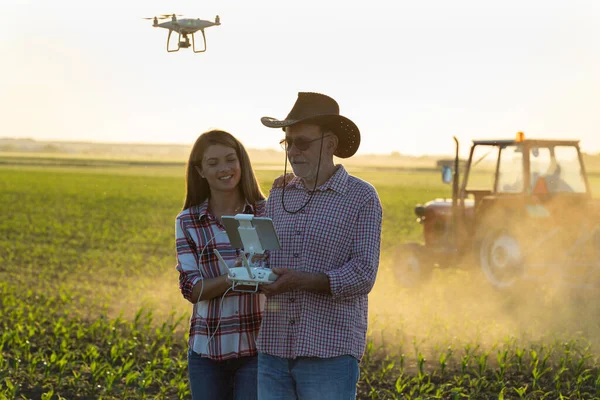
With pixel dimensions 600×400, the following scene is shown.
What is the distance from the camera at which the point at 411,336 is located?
7977mm

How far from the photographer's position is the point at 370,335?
803 cm

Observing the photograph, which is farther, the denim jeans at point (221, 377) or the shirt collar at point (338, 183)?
the denim jeans at point (221, 377)

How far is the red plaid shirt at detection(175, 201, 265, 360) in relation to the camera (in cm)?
334

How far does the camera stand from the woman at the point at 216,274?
131 inches

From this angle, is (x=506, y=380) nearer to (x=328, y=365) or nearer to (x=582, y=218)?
(x=582, y=218)

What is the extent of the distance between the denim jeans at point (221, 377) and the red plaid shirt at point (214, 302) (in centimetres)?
5

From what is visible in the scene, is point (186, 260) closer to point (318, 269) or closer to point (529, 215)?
point (318, 269)

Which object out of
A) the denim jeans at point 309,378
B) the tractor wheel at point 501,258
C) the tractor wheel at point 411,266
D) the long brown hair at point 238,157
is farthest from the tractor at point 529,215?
the denim jeans at point 309,378

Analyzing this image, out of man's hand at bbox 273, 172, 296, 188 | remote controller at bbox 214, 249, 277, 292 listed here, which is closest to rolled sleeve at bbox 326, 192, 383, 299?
remote controller at bbox 214, 249, 277, 292

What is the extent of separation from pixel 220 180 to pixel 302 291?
71 cm

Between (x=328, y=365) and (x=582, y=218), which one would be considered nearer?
(x=328, y=365)

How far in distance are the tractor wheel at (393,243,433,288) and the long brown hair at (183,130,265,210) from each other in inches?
298

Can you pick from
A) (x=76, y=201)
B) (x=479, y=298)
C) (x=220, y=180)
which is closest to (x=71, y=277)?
(x=479, y=298)

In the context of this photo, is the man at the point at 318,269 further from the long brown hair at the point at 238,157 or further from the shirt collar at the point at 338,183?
the long brown hair at the point at 238,157
